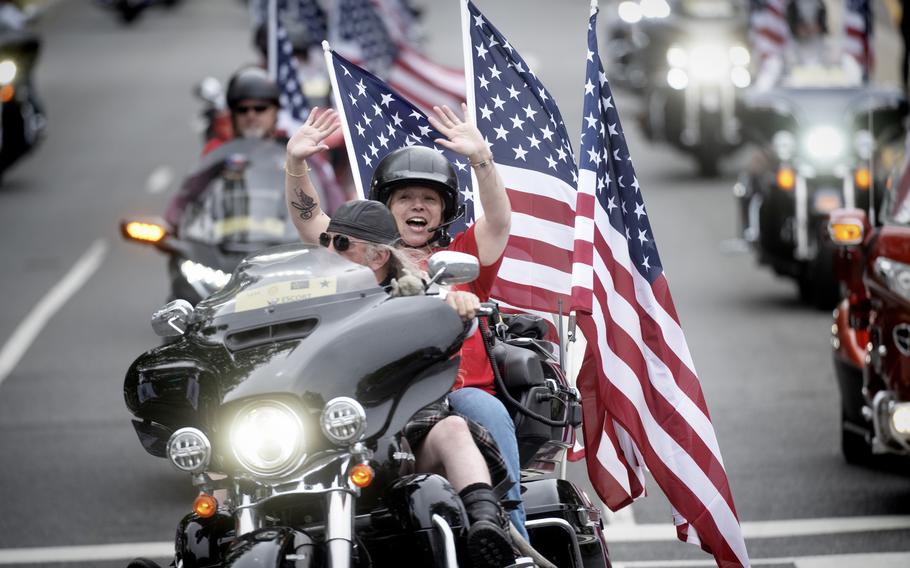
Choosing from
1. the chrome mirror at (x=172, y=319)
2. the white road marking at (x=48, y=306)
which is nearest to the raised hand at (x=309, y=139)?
the chrome mirror at (x=172, y=319)

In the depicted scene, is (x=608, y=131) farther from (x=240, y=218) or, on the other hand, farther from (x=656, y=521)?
(x=240, y=218)

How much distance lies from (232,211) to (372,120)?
349 centimetres

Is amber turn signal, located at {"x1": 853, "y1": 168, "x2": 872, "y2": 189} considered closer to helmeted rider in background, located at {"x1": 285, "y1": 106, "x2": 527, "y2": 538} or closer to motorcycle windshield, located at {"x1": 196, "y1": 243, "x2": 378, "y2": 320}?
helmeted rider in background, located at {"x1": 285, "y1": 106, "x2": 527, "y2": 538}

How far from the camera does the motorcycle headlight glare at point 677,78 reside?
2494 cm

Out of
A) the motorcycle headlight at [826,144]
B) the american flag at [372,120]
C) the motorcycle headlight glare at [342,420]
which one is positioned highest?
the motorcycle headlight at [826,144]

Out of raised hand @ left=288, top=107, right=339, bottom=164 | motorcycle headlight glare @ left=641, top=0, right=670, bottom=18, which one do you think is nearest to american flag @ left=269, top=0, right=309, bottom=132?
raised hand @ left=288, top=107, right=339, bottom=164

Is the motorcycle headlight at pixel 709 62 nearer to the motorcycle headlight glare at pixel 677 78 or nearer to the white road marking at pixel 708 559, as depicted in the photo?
the motorcycle headlight glare at pixel 677 78

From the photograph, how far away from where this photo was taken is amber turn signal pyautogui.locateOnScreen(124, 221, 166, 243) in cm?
1092

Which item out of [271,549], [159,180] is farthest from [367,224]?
[159,180]

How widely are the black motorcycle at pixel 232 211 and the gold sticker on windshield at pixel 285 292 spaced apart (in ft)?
19.8

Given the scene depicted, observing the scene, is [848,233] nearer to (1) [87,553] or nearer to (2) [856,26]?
(1) [87,553]

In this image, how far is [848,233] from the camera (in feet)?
32.2

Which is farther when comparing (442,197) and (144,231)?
(144,231)

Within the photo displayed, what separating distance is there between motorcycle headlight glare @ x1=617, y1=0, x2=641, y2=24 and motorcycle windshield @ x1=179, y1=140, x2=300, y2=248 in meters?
20.8
